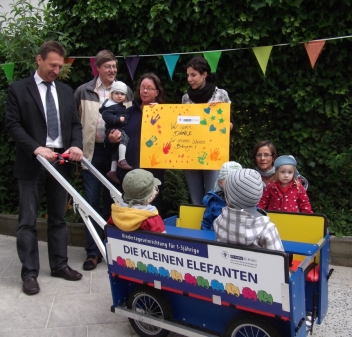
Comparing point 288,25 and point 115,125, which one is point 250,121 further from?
point 115,125

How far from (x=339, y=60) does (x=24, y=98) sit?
3.27 m

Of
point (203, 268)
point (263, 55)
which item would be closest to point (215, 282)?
point (203, 268)

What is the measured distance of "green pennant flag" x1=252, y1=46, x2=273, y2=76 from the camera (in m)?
4.84

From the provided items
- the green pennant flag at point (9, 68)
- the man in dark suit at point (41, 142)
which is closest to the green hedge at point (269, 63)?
the green pennant flag at point (9, 68)

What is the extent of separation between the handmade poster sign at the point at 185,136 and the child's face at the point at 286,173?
0.51 m

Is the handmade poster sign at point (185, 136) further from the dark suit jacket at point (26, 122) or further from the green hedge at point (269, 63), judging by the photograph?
the green hedge at point (269, 63)

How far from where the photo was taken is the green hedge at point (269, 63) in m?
4.85

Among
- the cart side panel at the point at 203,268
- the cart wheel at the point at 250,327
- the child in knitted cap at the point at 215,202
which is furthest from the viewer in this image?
the child in knitted cap at the point at 215,202

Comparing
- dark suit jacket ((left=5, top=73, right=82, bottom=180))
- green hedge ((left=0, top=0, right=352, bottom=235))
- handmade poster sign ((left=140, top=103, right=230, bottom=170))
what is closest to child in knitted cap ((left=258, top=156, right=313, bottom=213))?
handmade poster sign ((left=140, top=103, right=230, bottom=170))

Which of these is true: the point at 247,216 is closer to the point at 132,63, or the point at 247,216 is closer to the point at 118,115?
the point at 118,115

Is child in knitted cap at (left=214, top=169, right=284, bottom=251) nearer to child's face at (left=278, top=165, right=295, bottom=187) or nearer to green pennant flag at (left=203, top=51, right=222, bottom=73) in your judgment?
child's face at (left=278, top=165, right=295, bottom=187)

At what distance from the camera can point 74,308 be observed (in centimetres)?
372

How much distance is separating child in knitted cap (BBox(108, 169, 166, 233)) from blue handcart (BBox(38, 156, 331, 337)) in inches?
2.8

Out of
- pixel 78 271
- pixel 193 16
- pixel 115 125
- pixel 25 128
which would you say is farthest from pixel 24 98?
pixel 193 16
